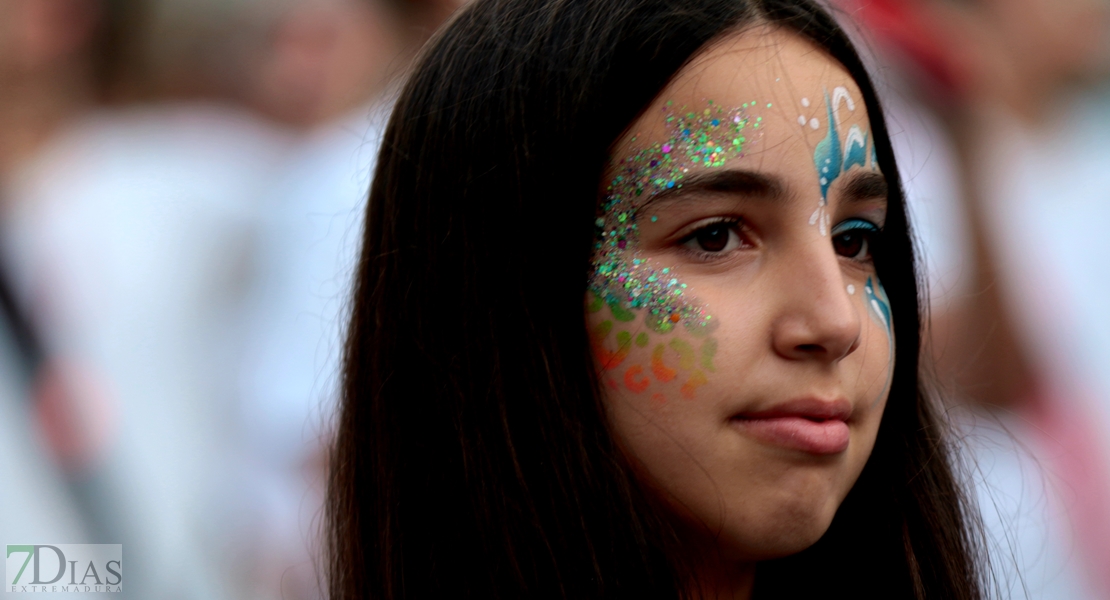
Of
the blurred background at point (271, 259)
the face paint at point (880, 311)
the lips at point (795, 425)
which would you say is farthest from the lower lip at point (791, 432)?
the blurred background at point (271, 259)

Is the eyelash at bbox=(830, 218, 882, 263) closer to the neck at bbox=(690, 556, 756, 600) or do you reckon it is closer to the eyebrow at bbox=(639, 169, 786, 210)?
the eyebrow at bbox=(639, 169, 786, 210)

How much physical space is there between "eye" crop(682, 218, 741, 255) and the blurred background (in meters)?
0.81

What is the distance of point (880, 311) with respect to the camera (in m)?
1.56

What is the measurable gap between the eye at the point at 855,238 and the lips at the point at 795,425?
0.97 ft

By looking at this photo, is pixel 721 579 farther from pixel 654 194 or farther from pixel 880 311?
pixel 654 194

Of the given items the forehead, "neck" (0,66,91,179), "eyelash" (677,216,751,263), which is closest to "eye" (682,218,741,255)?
"eyelash" (677,216,751,263)

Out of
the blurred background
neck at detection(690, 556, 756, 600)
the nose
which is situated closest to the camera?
the nose

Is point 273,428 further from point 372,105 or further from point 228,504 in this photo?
point 372,105

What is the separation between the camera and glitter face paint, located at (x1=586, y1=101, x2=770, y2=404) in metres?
1.36

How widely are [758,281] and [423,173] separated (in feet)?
1.76

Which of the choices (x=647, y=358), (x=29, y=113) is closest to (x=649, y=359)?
(x=647, y=358)

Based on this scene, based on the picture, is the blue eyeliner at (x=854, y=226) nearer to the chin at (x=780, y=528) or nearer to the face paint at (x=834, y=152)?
the face paint at (x=834, y=152)

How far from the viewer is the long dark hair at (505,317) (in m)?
1.40

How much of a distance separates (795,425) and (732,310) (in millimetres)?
181
